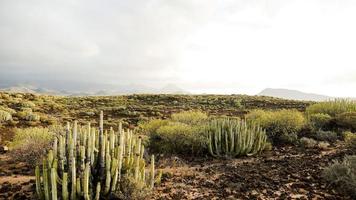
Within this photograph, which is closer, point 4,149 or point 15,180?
point 15,180

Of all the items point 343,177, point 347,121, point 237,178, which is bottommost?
point 237,178

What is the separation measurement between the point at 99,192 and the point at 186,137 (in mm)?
5872

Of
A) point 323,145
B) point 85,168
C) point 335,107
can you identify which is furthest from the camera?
point 335,107

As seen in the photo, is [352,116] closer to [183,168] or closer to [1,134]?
[183,168]

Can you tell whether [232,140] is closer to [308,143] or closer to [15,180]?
[308,143]

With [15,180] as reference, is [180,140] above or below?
above

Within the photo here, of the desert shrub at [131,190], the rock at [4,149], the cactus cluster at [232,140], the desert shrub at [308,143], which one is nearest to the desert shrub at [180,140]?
the cactus cluster at [232,140]

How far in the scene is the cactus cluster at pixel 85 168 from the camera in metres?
7.17

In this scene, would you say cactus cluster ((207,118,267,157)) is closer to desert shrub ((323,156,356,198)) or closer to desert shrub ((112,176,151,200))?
desert shrub ((323,156,356,198))

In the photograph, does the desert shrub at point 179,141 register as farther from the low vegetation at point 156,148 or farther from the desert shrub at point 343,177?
the desert shrub at point 343,177

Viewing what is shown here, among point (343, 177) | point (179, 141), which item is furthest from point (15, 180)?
point (343, 177)

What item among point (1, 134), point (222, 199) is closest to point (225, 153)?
point (222, 199)

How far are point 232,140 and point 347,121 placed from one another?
251 inches

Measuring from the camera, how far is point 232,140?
12.0m
